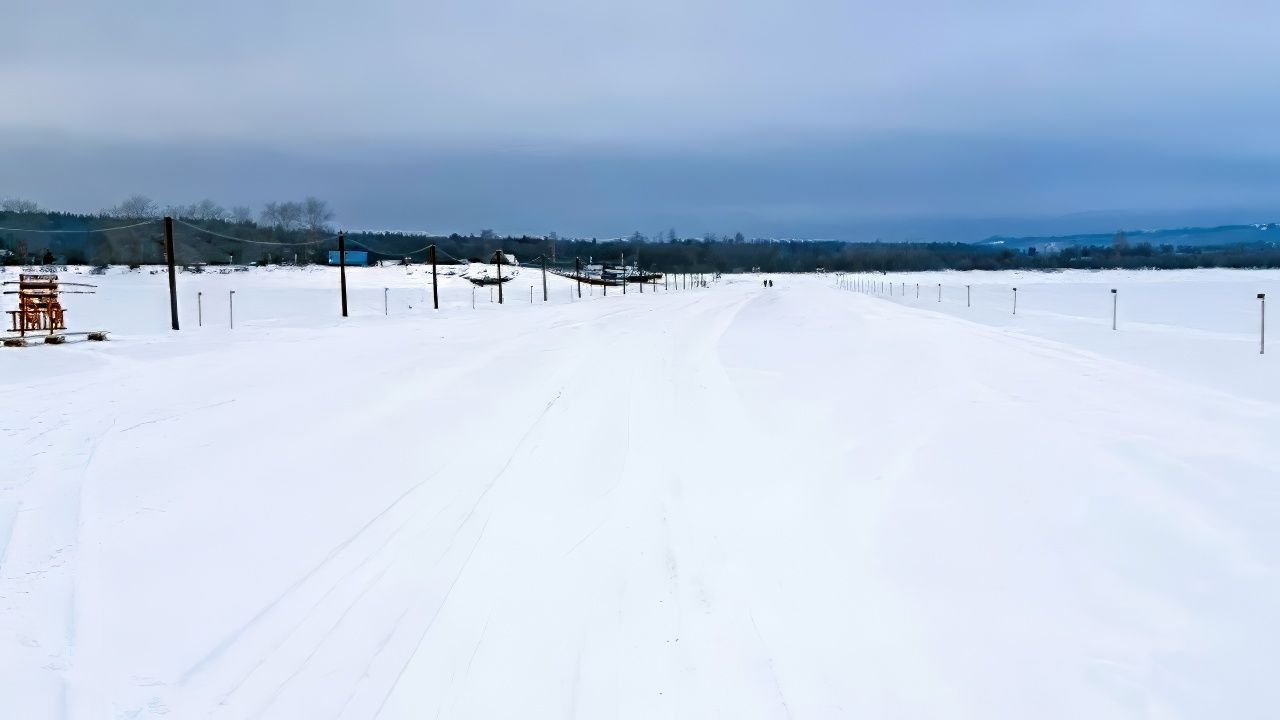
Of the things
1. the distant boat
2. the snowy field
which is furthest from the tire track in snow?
the distant boat

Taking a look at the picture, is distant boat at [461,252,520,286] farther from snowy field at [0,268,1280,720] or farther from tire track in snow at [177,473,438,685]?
tire track in snow at [177,473,438,685]

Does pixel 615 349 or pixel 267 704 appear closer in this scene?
pixel 267 704

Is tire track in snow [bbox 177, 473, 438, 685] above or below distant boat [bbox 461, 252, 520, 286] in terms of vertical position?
below

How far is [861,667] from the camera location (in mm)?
4453

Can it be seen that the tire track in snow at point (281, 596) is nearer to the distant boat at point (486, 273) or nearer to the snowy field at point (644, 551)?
the snowy field at point (644, 551)

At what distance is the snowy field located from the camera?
425 centimetres

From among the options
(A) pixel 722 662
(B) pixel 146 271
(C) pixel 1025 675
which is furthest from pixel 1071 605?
(B) pixel 146 271

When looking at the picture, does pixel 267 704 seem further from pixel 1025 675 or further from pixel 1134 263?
pixel 1134 263

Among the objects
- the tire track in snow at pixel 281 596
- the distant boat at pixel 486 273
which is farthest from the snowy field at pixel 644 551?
the distant boat at pixel 486 273

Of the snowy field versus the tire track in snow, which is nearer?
the snowy field

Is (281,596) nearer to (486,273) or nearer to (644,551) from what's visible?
(644,551)

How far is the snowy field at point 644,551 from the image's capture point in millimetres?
4246

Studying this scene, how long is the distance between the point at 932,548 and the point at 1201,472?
2.80 m

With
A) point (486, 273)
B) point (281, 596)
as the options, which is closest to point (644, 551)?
point (281, 596)
